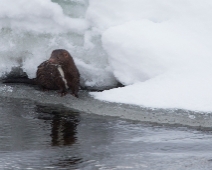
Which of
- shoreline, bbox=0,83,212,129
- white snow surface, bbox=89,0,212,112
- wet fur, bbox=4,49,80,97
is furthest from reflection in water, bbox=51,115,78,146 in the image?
wet fur, bbox=4,49,80,97

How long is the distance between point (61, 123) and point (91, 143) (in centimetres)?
108

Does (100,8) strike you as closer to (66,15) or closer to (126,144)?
(66,15)

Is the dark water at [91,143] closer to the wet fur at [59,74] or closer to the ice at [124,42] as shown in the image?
the wet fur at [59,74]

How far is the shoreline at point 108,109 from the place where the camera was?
7656 mm

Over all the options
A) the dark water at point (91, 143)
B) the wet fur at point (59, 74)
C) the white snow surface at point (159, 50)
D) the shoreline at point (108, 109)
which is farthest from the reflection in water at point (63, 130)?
the wet fur at point (59, 74)

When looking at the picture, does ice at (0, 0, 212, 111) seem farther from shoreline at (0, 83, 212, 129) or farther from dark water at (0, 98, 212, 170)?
dark water at (0, 98, 212, 170)

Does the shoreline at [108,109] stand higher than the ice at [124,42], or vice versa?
the ice at [124,42]

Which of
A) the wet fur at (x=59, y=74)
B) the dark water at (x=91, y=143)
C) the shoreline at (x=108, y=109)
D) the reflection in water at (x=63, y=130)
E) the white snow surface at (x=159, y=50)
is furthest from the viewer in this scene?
the wet fur at (x=59, y=74)

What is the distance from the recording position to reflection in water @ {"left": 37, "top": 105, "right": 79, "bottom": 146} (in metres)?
6.99

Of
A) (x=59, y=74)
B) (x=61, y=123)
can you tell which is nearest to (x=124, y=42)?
(x=59, y=74)

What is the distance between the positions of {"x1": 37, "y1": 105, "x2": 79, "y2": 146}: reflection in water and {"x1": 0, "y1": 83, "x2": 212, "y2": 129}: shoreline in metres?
0.23

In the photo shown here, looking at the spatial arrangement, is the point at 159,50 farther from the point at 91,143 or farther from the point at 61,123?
the point at 91,143

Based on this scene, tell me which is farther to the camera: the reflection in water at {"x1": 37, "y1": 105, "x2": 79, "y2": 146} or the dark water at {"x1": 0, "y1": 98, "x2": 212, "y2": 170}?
the reflection in water at {"x1": 37, "y1": 105, "x2": 79, "y2": 146}

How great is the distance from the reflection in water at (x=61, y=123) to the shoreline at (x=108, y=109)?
0.23 meters
